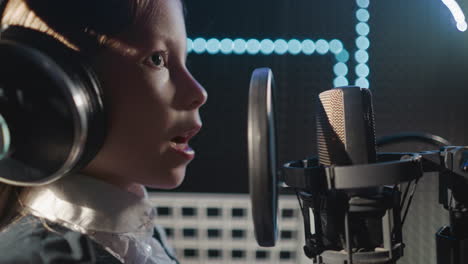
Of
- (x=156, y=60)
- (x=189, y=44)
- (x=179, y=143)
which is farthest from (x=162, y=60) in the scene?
(x=189, y=44)

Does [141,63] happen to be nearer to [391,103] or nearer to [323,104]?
[323,104]

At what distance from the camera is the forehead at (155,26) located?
50cm

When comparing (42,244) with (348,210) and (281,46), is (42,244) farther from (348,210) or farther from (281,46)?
(281,46)

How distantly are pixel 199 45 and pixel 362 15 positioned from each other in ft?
1.54

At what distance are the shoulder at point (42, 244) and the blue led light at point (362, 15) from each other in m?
0.94

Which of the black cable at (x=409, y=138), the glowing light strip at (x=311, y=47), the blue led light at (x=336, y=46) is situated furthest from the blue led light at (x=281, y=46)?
the black cable at (x=409, y=138)

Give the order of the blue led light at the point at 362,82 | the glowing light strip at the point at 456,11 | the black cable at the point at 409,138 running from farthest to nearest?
the blue led light at the point at 362,82 → the glowing light strip at the point at 456,11 → the black cable at the point at 409,138

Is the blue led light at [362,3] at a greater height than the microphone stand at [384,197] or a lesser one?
greater

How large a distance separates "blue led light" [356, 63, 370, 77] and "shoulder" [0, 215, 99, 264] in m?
0.86

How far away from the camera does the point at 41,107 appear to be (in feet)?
1.24

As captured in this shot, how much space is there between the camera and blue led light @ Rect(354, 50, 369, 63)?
1.10 m

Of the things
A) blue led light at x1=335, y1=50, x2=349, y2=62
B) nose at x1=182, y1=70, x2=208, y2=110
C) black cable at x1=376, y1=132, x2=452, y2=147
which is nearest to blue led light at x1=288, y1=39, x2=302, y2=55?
blue led light at x1=335, y1=50, x2=349, y2=62

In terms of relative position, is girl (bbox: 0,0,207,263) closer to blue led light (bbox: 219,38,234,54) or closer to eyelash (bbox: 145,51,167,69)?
eyelash (bbox: 145,51,167,69)

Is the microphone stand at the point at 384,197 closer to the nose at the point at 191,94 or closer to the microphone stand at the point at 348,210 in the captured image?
the microphone stand at the point at 348,210
